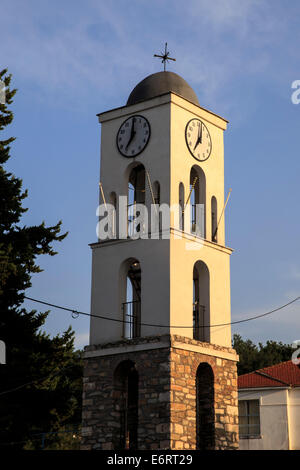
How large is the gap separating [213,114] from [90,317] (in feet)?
25.3

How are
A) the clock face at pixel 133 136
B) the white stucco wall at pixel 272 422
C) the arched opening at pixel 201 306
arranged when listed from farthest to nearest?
the white stucco wall at pixel 272 422 → the clock face at pixel 133 136 → the arched opening at pixel 201 306

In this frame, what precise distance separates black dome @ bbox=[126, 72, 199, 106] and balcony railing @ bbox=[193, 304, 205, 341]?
658 cm

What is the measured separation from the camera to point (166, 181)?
24953mm

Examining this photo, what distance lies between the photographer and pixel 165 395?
74.5 feet

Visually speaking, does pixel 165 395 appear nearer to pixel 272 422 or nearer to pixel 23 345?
pixel 23 345

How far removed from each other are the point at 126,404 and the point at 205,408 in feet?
7.57

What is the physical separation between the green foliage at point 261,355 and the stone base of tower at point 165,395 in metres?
31.5

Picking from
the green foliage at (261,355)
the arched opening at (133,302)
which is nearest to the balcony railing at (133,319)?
the arched opening at (133,302)

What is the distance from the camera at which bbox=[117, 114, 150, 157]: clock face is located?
85.1ft

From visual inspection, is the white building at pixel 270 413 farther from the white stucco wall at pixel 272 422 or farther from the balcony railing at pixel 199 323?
the balcony railing at pixel 199 323

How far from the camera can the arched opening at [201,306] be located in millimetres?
24969

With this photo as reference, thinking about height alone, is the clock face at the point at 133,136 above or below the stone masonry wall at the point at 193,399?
above
